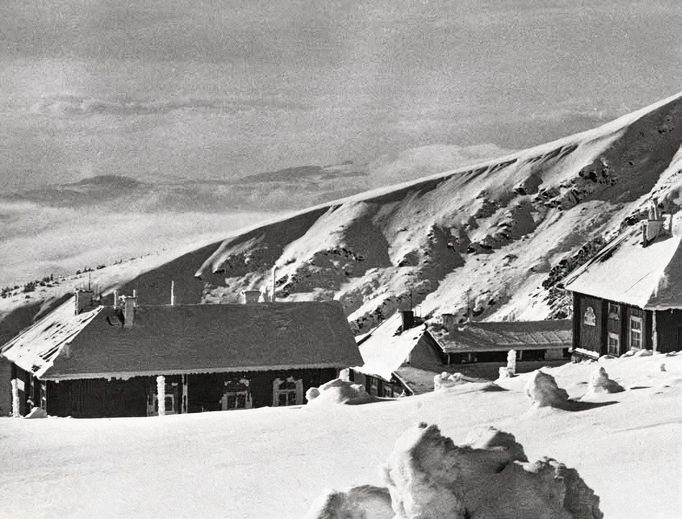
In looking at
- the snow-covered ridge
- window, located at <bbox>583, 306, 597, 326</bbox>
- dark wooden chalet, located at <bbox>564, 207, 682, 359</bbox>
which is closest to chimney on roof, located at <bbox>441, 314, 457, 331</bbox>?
dark wooden chalet, located at <bbox>564, 207, 682, 359</bbox>

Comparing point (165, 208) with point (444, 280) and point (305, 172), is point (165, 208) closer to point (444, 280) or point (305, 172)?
point (305, 172)

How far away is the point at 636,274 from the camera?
3950 cm

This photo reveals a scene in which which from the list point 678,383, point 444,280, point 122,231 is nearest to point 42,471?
point 678,383

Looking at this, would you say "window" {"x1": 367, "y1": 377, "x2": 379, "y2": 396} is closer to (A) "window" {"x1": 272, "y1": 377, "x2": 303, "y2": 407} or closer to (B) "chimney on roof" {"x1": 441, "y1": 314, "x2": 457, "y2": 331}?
(B) "chimney on roof" {"x1": 441, "y1": 314, "x2": 457, "y2": 331}

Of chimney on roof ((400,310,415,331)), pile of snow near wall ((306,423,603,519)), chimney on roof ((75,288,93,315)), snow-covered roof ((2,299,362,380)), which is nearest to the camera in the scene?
pile of snow near wall ((306,423,603,519))

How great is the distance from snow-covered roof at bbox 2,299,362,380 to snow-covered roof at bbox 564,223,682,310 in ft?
33.9

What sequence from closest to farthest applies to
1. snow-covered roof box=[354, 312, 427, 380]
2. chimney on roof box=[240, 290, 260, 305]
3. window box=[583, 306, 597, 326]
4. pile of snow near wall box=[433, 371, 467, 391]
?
pile of snow near wall box=[433, 371, 467, 391]
window box=[583, 306, 597, 326]
chimney on roof box=[240, 290, 260, 305]
snow-covered roof box=[354, 312, 427, 380]

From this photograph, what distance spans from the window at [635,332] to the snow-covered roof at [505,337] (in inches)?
449

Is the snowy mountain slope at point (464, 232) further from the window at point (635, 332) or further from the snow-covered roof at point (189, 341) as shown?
the snow-covered roof at point (189, 341)

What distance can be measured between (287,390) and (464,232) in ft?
228

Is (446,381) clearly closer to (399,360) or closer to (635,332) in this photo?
(635,332)

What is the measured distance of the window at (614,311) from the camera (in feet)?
130

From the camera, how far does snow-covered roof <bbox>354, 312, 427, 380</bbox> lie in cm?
4747

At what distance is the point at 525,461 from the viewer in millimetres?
8656
